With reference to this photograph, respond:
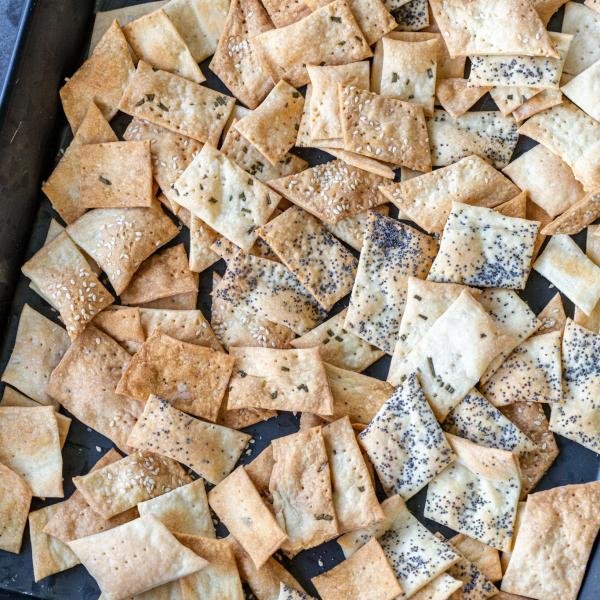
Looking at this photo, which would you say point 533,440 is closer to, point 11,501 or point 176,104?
point 176,104

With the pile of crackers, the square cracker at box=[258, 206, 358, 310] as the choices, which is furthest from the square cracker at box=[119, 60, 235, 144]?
the square cracker at box=[258, 206, 358, 310]

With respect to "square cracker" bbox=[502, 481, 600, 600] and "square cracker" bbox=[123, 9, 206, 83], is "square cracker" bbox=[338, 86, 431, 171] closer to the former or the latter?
"square cracker" bbox=[123, 9, 206, 83]

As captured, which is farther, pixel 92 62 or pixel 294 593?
pixel 92 62

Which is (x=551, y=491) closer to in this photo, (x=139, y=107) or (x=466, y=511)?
(x=466, y=511)

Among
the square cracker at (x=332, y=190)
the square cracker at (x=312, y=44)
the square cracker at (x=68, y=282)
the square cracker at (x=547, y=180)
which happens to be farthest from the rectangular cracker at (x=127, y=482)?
the square cracker at (x=547, y=180)

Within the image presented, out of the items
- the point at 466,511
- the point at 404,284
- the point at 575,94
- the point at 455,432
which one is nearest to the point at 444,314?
the point at 404,284

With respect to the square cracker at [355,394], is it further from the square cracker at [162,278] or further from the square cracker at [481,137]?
the square cracker at [481,137]

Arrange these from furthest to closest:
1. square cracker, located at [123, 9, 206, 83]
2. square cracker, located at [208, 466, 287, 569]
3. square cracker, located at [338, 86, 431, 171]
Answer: square cracker, located at [123, 9, 206, 83] < square cracker, located at [338, 86, 431, 171] < square cracker, located at [208, 466, 287, 569]
